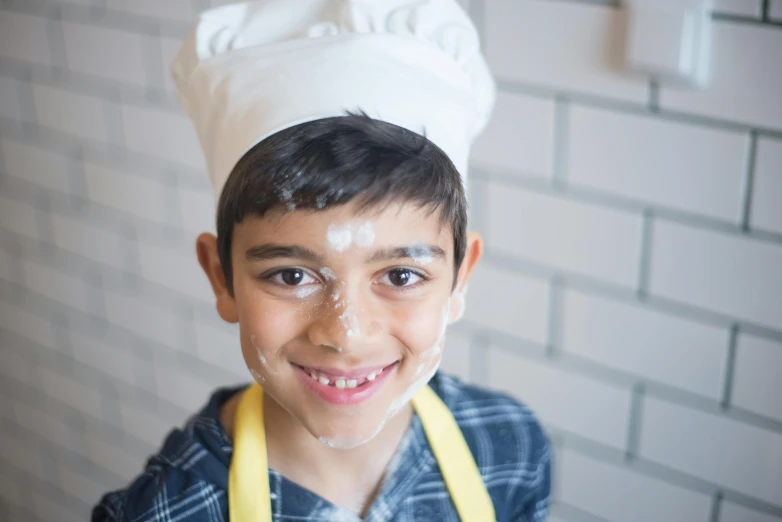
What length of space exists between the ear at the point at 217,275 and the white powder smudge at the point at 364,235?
16 centimetres

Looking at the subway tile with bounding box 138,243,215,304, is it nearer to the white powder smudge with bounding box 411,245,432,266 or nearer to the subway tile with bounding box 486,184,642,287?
the subway tile with bounding box 486,184,642,287

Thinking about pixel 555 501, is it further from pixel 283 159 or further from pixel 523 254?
pixel 283 159

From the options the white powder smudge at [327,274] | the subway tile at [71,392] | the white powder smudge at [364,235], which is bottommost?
the subway tile at [71,392]

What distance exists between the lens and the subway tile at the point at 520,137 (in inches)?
38.0

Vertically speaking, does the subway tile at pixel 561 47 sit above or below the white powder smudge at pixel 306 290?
above

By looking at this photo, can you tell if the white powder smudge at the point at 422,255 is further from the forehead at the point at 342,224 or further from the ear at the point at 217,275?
the ear at the point at 217,275

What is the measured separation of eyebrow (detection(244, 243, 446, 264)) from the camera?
0.66 metres

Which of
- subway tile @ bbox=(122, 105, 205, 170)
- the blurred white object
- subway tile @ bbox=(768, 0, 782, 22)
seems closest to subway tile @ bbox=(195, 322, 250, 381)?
subway tile @ bbox=(122, 105, 205, 170)

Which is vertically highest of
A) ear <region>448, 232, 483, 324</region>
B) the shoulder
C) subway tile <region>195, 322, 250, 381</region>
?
ear <region>448, 232, 483, 324</region>

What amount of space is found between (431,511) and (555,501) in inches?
15.3

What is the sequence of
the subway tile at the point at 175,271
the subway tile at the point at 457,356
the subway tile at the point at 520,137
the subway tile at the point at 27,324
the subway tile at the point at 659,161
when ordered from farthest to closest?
the subway tile at the point at 27,324 → the subway tile at the point at 175,271 → the subway tile at the point at 457,356 → the subway tile at the point at 520,137 → the subway tile at the point at 659,161

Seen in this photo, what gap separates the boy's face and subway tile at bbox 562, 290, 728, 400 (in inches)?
12.7

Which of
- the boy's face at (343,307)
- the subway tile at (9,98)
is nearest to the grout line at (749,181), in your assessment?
the boy's face at (343,307)

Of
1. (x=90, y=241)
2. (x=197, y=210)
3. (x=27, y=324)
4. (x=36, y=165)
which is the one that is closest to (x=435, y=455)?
(x=197, y=210)
